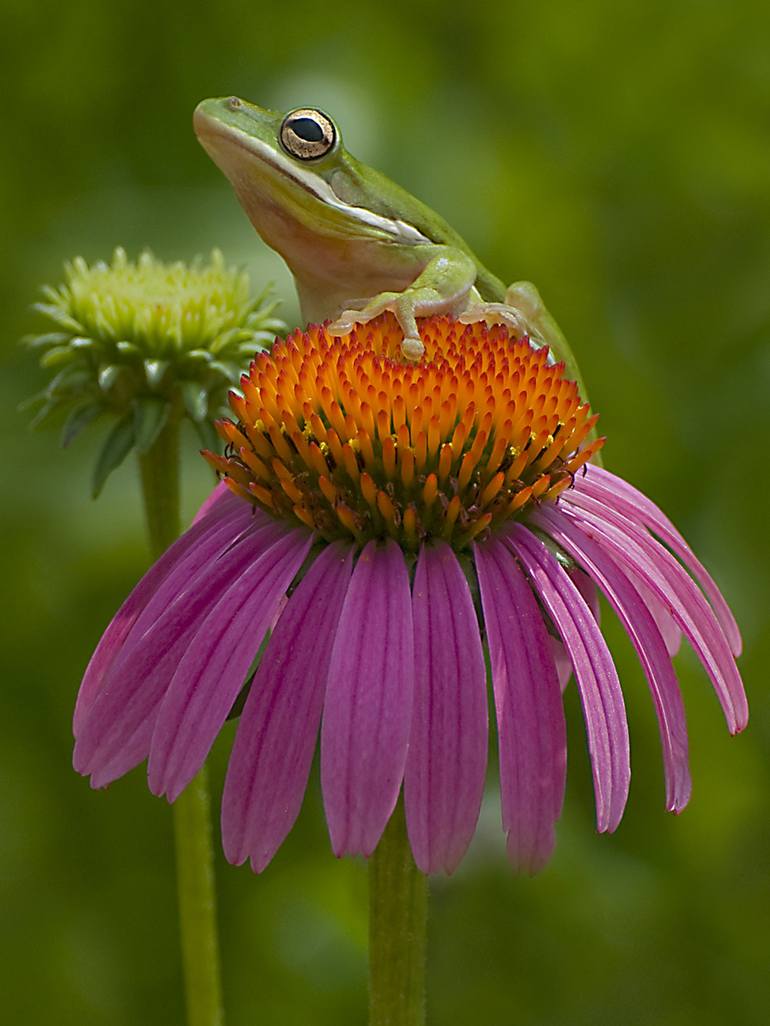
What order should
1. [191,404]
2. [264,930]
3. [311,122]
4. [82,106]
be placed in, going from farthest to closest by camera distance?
[82,106]
[264,930]
[191,404]
[311,122]

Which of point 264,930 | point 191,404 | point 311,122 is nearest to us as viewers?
point 311,122

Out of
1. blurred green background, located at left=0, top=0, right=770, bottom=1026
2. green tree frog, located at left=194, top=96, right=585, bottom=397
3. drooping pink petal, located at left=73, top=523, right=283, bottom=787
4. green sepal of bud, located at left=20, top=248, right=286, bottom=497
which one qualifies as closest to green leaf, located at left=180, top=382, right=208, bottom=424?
green sepal of bud, located at left=20, top=248, right=286, bottom=497

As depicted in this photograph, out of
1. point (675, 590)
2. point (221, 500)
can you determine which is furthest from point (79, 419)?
point (675, 590)

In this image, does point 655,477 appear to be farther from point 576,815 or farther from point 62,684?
point 62,684

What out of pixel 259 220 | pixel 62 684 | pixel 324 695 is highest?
pixel 259 220

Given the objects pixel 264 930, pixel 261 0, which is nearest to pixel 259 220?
pixel 264 930

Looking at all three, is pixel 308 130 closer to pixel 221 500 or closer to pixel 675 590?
pixel 221 500
